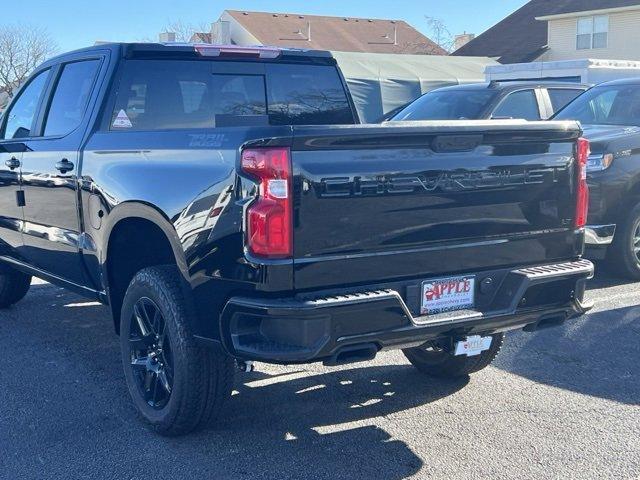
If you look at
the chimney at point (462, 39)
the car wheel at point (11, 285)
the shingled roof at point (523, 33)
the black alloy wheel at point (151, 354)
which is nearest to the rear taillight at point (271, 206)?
the black alloy wheel at point (151, 354)

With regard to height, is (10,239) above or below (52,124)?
below

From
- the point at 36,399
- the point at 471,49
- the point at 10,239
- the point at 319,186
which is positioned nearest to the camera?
the point at 319,186

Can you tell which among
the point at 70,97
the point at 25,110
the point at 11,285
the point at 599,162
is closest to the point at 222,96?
the point at 70,97

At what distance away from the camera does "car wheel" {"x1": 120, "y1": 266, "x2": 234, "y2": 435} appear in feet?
13.6

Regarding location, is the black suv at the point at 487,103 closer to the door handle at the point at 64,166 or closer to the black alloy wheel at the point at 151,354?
the door handle at the point at 64,166

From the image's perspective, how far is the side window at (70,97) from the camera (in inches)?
212

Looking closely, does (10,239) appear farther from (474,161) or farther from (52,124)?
(474,161)

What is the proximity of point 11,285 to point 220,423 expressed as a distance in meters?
3.26

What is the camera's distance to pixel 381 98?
23.1 metres

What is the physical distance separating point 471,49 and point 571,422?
123 feet

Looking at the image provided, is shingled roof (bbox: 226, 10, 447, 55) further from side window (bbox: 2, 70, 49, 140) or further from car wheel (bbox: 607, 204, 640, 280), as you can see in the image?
side window (bbox: 2, 70, 49, 140)

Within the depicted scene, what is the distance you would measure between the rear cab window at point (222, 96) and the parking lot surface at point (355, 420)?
1669 mm

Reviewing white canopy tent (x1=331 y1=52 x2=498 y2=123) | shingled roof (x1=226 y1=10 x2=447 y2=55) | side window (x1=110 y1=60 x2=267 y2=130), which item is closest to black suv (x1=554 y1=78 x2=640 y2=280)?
side window (x1=110 y1=60 x2=267 y2=130)

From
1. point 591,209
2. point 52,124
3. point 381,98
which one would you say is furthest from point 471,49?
point 52,124
